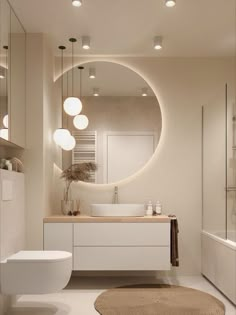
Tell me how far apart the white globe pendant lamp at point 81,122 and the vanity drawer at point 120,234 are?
1166 millimetres

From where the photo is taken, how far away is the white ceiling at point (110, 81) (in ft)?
13.3

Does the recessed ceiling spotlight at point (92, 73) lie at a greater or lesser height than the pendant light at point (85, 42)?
lesser

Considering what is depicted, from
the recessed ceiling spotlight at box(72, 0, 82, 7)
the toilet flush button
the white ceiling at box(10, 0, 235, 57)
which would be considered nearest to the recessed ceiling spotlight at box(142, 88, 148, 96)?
the white ceiling at box(10, 0, 235, 57)

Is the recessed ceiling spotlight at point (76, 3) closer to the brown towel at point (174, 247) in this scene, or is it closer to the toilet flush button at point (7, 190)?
the toilet flush button at point (7, 190)

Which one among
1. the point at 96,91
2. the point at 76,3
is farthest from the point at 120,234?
the point at 76,3

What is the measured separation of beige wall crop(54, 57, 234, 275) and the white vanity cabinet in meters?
0.59

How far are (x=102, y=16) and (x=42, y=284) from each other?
7.57ft

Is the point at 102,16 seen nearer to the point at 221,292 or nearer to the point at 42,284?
the point at 42,284

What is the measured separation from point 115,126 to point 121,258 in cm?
148

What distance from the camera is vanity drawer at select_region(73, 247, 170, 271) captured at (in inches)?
134

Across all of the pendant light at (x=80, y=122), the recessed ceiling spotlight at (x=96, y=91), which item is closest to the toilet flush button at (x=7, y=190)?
the pendant light at (x=80, y=122)

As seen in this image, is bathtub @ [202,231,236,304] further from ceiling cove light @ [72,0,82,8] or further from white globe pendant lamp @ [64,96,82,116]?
ceiling cove light @ [72,0,82,8]

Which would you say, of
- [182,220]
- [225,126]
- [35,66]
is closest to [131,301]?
[182,220]

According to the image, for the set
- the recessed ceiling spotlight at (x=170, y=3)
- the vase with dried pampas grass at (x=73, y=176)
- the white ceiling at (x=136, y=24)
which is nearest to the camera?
the recessed ceiling spotlight at (x=170, y=3)
